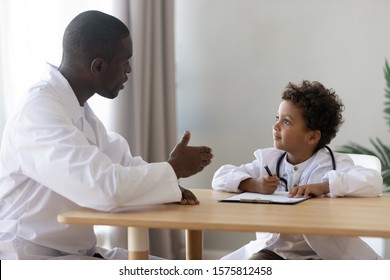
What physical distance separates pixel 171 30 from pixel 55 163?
2.18 metres

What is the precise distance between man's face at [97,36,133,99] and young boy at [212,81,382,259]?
51cm

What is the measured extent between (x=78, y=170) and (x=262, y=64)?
7.85 feet

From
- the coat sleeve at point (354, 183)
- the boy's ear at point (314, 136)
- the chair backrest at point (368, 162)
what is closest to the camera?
the coat sleeve at point (354, 183)

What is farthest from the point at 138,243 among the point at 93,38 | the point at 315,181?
the point at 315,181

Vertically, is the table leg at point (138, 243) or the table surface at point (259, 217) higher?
the table surface at point (259, 217)

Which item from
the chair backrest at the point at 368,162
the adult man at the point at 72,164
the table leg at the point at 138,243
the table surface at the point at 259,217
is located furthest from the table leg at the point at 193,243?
the chair backrest at the point at 368,162

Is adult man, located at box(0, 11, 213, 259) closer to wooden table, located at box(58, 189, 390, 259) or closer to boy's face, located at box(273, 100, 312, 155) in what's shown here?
wooden table, located at box(58, 189, 390, 259)

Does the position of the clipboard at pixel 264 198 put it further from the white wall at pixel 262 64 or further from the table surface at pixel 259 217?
the white wall at pixel 262 64

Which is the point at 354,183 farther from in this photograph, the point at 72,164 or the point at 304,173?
the point at 72,164

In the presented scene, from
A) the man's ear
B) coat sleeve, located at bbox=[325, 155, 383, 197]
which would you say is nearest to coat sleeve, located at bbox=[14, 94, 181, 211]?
the man's ear

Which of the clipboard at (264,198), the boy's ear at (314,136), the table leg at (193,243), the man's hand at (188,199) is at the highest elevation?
the boy's ear at (314,136)

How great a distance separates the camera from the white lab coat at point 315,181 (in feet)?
6.46

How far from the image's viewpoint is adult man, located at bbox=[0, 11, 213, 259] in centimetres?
172
